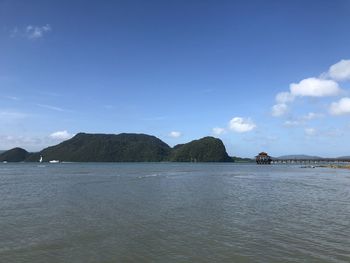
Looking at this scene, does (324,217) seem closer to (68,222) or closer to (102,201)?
(68,222)

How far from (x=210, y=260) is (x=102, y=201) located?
22407 millimetres

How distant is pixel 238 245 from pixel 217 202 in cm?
1779

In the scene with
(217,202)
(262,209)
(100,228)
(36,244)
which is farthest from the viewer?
(217,202)

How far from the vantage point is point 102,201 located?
36500 mm

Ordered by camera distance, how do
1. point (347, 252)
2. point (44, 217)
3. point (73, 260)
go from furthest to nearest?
point (44, 217)
point (347, 252)
point (73, 260)

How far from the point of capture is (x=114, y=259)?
52.3 feet

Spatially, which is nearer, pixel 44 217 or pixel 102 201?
pixel 44 217

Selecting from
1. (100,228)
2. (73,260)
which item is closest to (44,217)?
(100,228)

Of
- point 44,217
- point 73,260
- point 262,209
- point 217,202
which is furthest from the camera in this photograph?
point 217,202

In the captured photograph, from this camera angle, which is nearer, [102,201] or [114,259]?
[114,259]

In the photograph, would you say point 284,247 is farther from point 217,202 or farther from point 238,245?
point 217,202

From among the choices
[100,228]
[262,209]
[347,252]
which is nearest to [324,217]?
[262,209]

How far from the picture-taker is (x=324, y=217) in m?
26.9

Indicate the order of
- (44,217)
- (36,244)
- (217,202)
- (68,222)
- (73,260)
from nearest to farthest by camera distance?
(73,260) → (36,244) → (68,222) → (44,217) → (217,202)
